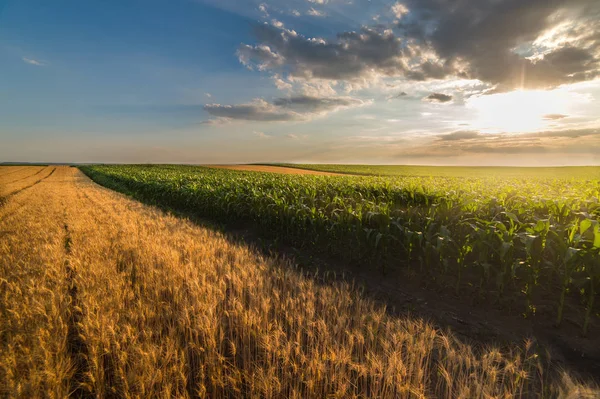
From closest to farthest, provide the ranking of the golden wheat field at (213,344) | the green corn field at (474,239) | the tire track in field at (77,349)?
1. the golden wheat field at (213,344)
2. the tire track in field at (77,349)
3. the green corn field at (474,239)

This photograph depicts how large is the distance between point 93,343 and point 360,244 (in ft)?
16.6

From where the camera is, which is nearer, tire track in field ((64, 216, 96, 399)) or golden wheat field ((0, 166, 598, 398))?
golden wheat field ((0, 166, 598, 398))

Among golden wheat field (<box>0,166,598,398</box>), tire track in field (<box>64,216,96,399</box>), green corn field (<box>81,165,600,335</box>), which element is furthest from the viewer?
green corn field (<box>81,165,600,335</box>)

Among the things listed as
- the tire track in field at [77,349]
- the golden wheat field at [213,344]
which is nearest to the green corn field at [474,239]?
the golden wheat field at [213,344]

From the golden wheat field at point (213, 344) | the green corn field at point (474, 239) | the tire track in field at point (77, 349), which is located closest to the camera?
the golden wheat field at point (213, 344)

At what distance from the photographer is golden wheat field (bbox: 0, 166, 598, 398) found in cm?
245

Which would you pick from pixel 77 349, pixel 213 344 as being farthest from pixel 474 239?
pixel 77 349

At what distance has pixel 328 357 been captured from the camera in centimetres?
263

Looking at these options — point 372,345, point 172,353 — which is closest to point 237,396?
point 172,353

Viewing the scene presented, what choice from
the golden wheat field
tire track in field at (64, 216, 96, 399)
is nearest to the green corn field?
the golden wheat field

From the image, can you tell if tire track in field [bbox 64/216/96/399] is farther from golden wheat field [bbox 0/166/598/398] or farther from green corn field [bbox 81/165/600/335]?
green corn field [bbox 81/165/600/335]

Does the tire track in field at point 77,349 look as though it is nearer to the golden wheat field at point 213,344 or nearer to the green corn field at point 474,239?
the golden wheat field at point 213,344

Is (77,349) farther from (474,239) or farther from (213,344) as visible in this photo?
(474,239)

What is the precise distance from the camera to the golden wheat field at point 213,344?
245 cm
